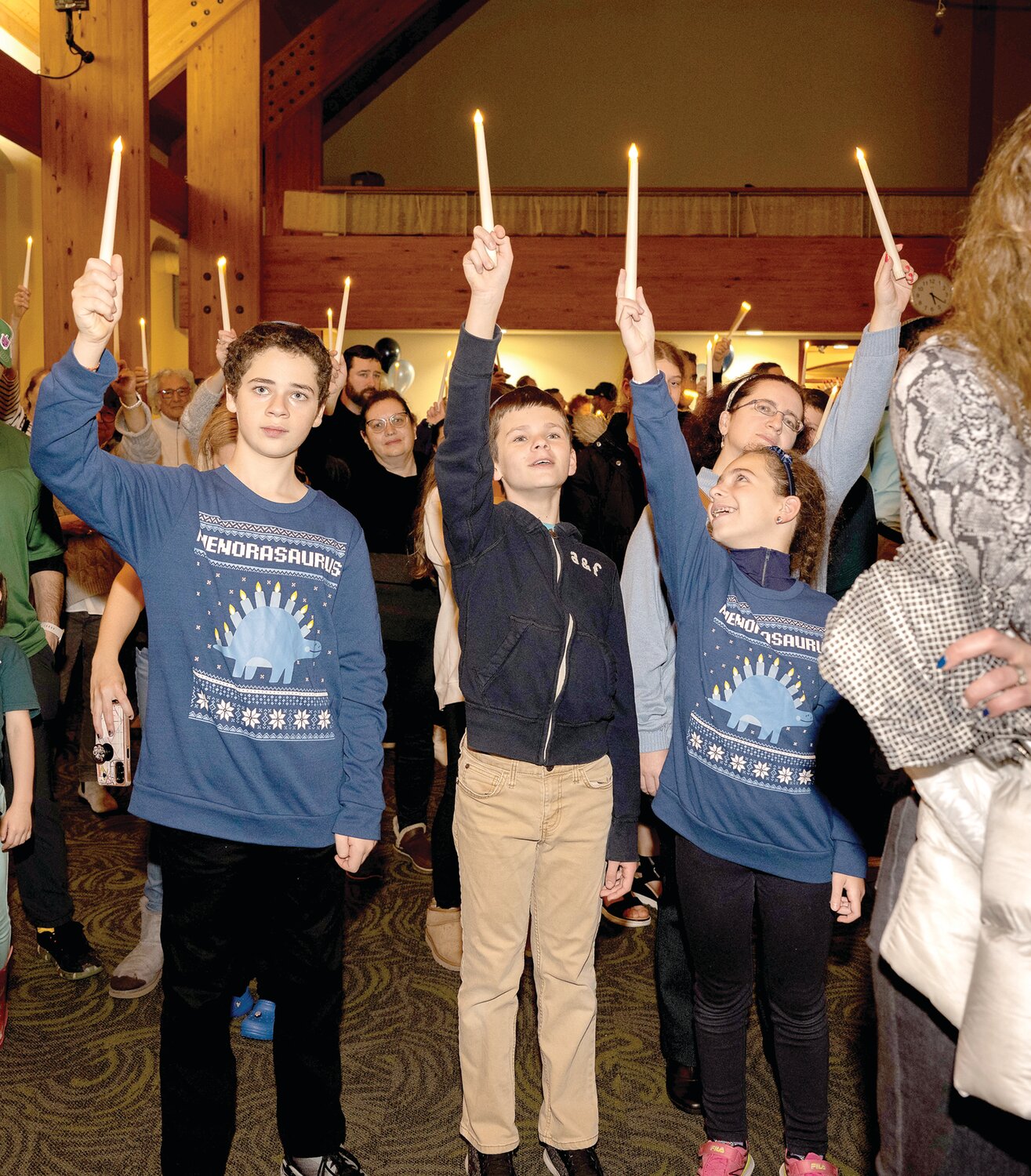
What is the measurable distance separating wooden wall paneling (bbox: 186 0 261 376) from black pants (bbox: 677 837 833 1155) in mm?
7606

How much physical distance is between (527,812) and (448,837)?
3.22ft

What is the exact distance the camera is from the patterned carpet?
2082 mm

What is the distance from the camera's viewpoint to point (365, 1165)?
205cm

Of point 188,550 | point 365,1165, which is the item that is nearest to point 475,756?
point 188,550

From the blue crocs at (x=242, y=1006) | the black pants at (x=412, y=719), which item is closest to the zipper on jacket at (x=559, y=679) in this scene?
the blue crocs at (x=242, y=1006)

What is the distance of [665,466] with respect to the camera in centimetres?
188

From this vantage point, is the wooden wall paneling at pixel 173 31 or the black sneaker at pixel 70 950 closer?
the black sneaker at pixel 70 950

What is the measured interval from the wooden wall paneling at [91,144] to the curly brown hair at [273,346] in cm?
432

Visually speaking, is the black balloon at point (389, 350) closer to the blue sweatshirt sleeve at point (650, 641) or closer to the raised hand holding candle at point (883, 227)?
the blue sweatshirt sleeve at point (650, 641)

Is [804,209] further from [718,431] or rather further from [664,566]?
[664,566]

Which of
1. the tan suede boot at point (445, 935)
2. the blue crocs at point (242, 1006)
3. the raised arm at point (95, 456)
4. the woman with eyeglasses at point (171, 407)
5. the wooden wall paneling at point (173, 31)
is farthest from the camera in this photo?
the wooden wall paneling at point (173, 31)

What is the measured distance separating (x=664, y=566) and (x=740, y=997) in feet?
2.58

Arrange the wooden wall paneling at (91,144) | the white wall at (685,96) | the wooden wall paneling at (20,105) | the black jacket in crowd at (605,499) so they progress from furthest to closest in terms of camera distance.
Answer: the white wall at (685,96), the wooden wall paneling at (91,144), the wooden wall paneling at (20,105), the black jacket in crowd at (605,499)

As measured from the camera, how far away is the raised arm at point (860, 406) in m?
2.17
